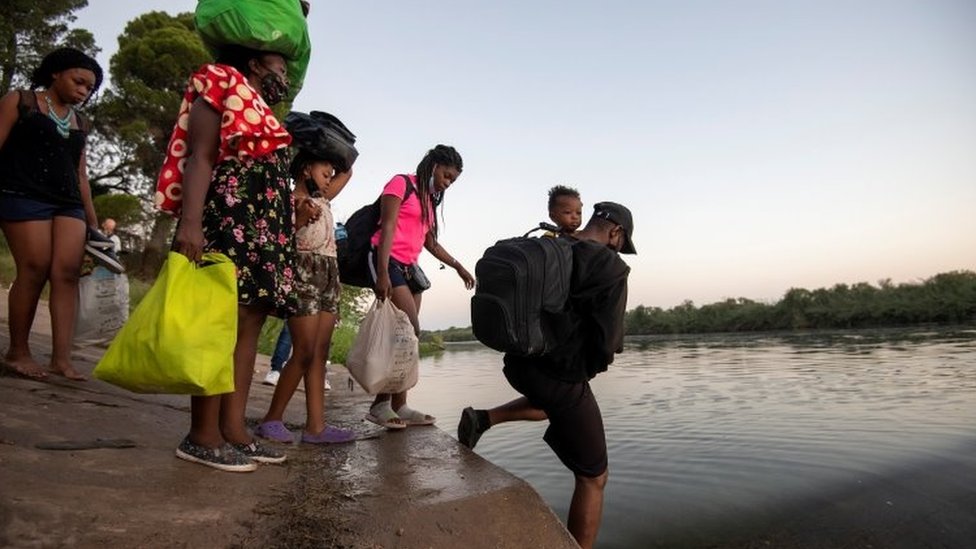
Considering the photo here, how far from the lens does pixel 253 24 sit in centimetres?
212

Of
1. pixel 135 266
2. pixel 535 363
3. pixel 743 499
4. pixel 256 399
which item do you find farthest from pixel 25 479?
pixel 135 266

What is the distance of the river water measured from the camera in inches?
118

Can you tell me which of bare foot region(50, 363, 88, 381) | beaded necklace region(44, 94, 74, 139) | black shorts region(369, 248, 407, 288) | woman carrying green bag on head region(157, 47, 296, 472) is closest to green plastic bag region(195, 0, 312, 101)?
woman carrying green bag on head region(157, 47, 296, 472)

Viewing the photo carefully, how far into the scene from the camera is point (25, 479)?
62.1 inches

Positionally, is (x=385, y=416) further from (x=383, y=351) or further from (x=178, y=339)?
(x=178, y=339)

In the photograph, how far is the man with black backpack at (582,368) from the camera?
2.32m

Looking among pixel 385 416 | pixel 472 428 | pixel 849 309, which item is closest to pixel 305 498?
pixel 472 428

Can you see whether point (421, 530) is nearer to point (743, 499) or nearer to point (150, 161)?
point (743, 499)

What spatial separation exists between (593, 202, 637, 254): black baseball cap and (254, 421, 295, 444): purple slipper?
6.12 ft

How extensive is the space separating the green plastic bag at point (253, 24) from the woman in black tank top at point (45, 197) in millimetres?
1450

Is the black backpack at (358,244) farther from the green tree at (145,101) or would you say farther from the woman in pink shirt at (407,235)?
the green tree at (145,101)

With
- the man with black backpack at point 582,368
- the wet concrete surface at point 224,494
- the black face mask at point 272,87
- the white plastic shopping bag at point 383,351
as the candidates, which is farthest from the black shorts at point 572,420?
the black face mask at point 272,87

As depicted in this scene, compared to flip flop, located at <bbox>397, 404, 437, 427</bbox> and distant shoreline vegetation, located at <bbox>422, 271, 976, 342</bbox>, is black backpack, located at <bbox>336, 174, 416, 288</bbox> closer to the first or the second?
flip flop, located at <bbox>397, 404, 437, 427</bbox>

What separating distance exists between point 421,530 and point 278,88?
1801 mm
